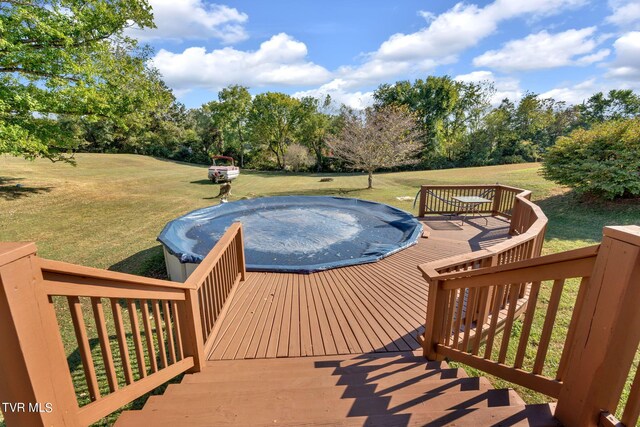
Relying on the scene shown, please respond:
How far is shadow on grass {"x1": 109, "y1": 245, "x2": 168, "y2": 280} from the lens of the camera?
20.2ft

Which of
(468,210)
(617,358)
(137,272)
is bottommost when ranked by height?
(137,272)

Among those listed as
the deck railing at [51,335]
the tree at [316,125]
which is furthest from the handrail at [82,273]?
the tree at [316,125]

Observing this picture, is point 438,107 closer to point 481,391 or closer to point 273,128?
point 273,128

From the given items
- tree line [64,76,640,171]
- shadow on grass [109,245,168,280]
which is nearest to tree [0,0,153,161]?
shadow on grass [109,245,168,280]

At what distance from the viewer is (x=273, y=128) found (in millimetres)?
30312

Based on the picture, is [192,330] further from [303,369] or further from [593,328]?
[593,328]

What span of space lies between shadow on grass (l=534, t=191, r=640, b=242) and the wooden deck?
4974 mm

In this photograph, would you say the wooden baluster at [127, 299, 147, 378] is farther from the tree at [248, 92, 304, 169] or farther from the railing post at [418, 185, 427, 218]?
the tree at [248, 92, 304, 169]

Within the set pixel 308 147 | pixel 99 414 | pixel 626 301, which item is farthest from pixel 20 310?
pixel 308 147

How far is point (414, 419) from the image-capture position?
151 cm

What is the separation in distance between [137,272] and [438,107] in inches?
1202

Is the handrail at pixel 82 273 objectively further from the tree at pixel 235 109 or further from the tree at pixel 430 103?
the tree at pixel 235 109

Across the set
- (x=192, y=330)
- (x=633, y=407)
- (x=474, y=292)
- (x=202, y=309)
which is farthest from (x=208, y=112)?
(x=633, y=407)

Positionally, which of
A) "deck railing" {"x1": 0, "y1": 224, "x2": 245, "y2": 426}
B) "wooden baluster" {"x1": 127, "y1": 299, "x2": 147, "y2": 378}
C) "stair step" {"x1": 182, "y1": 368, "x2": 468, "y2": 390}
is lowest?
"stair step" {"x1": 182, "y1": 368, "x2": 468, "y2": 390}
